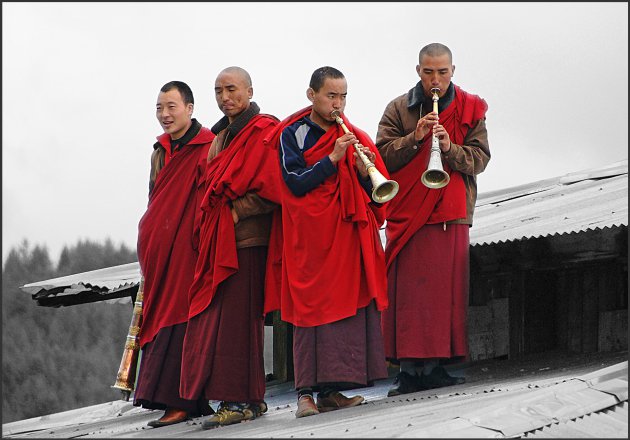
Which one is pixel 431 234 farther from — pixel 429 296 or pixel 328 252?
pixel 328 252

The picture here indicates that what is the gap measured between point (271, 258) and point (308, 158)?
1.64 ft

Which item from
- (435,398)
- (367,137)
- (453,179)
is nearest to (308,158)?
(367,137)

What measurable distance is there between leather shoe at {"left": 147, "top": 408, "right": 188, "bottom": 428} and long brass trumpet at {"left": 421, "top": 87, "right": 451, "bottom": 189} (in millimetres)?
1649

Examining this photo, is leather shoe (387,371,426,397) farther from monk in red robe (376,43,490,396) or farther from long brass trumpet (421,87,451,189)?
long brass trumpet (421,87,451,189)

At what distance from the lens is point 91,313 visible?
2359cm

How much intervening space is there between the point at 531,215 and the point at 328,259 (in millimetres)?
2366

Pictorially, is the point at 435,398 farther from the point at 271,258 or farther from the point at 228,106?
the point at 228,106

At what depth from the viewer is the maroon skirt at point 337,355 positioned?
5.28m

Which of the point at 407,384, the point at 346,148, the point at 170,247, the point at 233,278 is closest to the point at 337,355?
the point at 233,278

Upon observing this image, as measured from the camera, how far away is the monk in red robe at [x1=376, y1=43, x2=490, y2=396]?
19.2 ft

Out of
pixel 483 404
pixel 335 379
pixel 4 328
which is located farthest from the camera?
pixel 4 328

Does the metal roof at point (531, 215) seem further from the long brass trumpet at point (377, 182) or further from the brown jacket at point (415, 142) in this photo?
the long brass trumpet at point (377, 182)

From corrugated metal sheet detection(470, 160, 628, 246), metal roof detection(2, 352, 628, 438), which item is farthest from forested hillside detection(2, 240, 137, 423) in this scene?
metal roof detection(2, 352, 628, 438)

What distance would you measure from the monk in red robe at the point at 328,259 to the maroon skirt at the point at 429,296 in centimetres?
41
